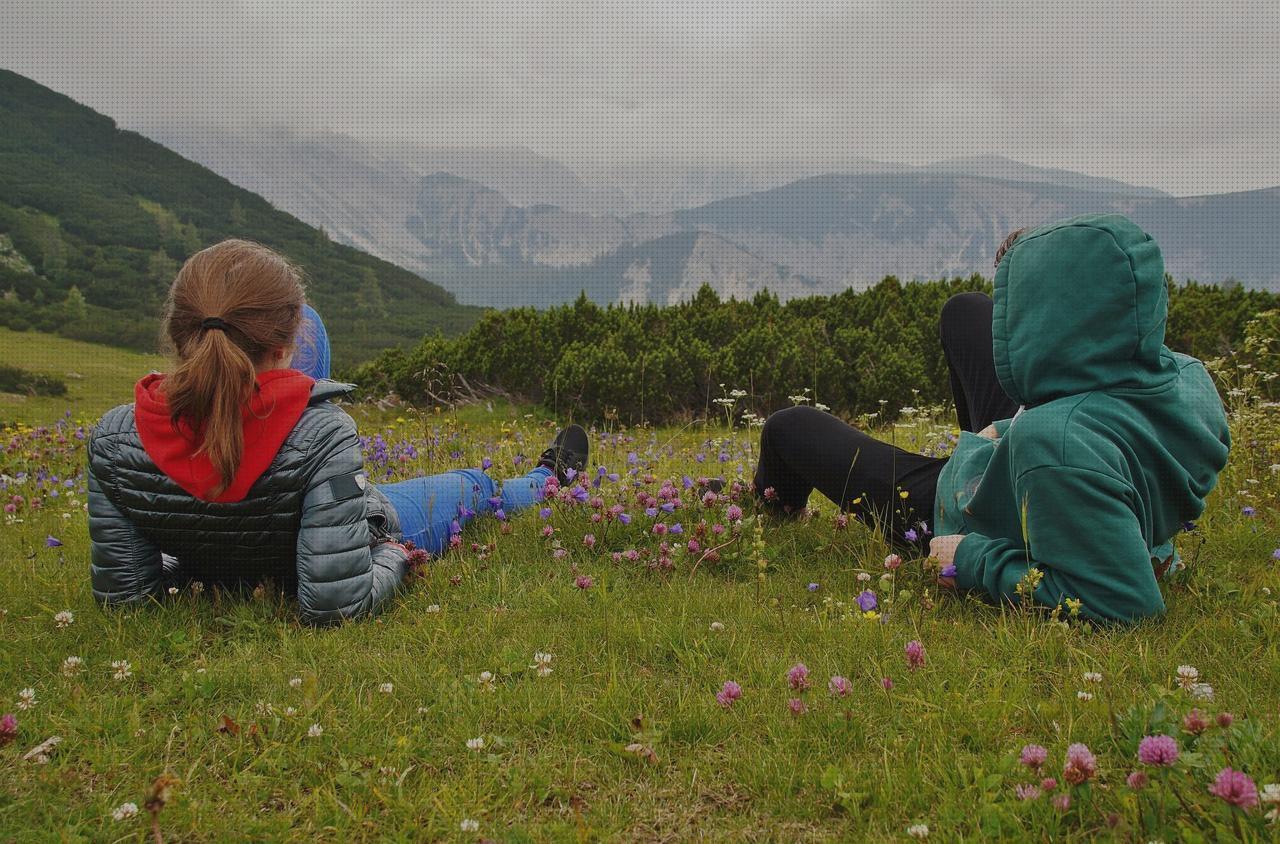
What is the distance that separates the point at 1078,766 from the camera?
167cm

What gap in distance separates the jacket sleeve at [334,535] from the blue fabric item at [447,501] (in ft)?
2.32

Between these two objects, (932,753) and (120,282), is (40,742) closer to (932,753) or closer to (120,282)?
(932,753)

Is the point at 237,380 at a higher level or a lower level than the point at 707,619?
higher

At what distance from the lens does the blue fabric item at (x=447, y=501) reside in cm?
398

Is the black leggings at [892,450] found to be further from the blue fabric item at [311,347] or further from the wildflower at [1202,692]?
the blue fabric item at [311,347]

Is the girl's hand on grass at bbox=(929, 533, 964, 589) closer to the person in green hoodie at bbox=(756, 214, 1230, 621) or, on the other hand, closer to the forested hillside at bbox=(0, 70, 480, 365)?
the person in green hoodie at bbox=(756, 214, 1230, 621)

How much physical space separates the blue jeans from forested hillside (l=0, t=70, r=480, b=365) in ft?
244

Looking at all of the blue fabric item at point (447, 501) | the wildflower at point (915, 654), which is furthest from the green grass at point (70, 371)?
the wildflower at point (915, 654)

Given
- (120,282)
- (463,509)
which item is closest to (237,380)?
(463,509)

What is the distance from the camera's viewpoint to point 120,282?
103062 mm

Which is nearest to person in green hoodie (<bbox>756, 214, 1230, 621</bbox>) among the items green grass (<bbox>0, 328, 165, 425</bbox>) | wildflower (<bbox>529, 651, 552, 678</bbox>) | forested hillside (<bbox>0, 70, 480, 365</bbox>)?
wildflower (<bbox>529, 651, 552, 678</bbox>)

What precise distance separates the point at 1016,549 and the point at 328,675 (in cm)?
242

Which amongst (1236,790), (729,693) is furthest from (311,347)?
(1236,790)

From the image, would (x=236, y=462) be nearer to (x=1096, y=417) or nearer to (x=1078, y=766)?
(x=1078, y=766)
